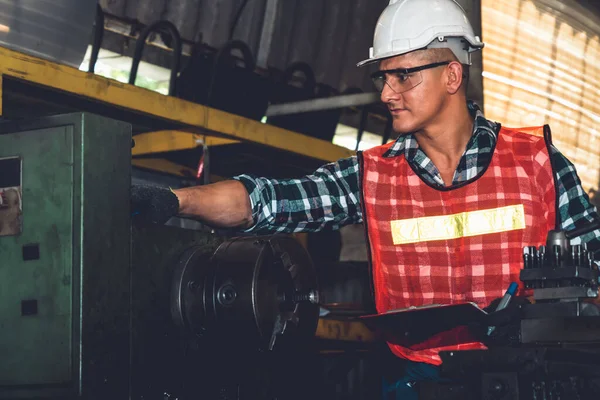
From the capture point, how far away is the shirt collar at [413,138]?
2.26 metres

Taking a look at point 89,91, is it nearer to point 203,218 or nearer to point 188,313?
point 203,218

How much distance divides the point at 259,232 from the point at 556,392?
1005 mm

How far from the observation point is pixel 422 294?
7.22ft

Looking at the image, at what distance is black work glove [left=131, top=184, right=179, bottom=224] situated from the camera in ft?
5.91

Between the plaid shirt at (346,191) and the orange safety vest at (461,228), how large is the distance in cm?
3

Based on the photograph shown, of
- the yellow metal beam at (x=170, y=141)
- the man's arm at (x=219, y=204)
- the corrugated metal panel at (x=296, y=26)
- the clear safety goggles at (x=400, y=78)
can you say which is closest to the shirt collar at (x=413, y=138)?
the clear safety goggles at (x=400, y=78)

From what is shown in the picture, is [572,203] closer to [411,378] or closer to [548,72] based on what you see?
[411,378]

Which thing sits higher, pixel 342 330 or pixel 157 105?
pixel 157 105

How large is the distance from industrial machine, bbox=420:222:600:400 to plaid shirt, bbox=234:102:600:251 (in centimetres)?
54

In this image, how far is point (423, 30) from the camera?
2326 mm

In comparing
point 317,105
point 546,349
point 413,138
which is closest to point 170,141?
point 317,105

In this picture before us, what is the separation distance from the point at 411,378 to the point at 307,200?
1.52 feet

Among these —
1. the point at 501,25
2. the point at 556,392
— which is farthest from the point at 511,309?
the point at 501,25

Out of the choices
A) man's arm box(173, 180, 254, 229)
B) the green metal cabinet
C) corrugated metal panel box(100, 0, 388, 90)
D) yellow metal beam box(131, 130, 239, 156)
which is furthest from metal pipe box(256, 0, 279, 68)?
the green metal cabinet
